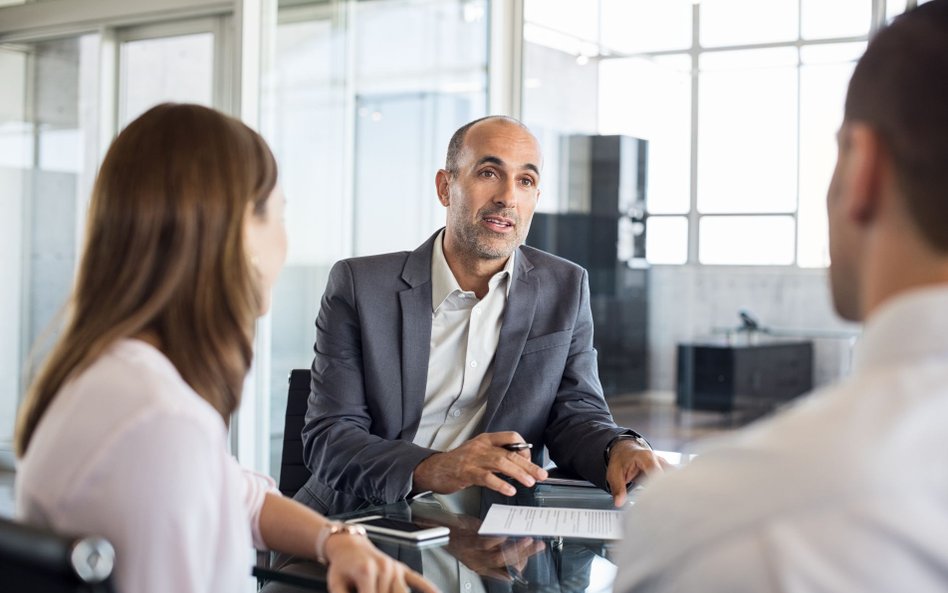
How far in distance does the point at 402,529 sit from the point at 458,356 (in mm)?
824

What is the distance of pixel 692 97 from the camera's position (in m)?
3.98

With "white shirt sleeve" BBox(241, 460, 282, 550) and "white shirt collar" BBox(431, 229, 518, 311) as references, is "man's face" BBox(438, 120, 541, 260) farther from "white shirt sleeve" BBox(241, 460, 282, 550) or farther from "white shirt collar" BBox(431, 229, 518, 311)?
"white shirt sleeve" BBox(241, 460, 282, 550)

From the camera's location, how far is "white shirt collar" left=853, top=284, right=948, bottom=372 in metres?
0.71

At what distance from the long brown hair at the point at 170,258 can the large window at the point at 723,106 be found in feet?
9.53

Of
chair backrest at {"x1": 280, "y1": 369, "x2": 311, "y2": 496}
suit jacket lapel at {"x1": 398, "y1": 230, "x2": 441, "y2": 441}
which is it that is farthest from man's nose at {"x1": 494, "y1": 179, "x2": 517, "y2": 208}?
chair backrest at {"x1": 280, "y1": 369, "x2": 311, "y2": 496}

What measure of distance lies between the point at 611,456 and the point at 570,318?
0.52m

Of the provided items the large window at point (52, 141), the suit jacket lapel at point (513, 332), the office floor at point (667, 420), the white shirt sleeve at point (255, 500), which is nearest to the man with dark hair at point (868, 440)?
the white shirt sleeve at point (255, 500)

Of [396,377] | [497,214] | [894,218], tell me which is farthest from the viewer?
[497,214]

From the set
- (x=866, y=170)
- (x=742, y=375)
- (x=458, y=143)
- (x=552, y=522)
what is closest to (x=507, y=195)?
(x=458, y=143)

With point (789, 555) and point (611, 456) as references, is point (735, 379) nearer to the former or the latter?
point (611, 456)

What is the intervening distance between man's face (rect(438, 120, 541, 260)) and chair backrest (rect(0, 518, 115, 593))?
1781 mm

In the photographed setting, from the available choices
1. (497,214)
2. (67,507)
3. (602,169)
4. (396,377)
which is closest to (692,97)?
(602,169)

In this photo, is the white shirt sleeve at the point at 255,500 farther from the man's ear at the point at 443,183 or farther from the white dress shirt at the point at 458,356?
the man's ear at the point at 443,183

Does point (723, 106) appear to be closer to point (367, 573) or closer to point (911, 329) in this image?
point (367, 573)
